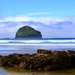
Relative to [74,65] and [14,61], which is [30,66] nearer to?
[14,61]

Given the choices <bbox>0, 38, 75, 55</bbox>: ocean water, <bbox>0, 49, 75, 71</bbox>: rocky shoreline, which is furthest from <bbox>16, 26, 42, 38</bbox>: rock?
<bbox>0, 49, 75, 71</bbox>: rocky shoreline

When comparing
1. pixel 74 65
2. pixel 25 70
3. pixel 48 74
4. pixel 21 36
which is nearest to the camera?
pixel 48 74

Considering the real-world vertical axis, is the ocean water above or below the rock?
below

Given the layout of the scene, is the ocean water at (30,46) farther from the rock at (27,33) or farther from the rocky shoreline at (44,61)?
the rock at (27,33)

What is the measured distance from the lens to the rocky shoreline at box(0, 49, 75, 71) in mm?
10453

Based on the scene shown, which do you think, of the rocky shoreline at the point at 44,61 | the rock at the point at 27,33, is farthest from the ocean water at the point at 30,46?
the rock at the point at 27,33

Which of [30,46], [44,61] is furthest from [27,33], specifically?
[44,61]

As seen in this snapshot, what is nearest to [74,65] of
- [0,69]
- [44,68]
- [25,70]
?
[44,68]

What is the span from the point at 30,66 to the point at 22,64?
462 mm

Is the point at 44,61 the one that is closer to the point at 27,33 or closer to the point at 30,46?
the point at 30,46

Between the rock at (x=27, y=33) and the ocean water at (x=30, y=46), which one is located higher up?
the rock at (x=27, y=33)

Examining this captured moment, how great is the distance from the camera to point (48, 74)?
9.55 m

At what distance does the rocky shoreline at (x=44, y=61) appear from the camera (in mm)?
10453

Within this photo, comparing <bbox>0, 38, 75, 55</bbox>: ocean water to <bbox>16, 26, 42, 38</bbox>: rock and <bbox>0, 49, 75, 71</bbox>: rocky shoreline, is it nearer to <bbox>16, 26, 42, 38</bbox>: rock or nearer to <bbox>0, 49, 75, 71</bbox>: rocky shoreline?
<bbox>0, 49, 75, 71</bbox>: rocky shoreline
